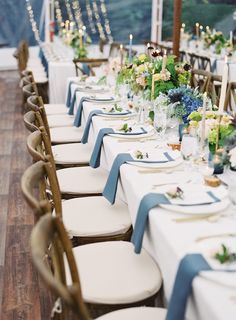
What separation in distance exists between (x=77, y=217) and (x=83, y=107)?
1865 mm

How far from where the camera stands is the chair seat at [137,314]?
186 centimetres

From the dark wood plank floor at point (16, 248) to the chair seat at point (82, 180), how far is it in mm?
559

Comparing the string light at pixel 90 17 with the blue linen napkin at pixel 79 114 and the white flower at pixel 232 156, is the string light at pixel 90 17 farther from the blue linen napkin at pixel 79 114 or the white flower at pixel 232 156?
the white flower at pixel 232 156

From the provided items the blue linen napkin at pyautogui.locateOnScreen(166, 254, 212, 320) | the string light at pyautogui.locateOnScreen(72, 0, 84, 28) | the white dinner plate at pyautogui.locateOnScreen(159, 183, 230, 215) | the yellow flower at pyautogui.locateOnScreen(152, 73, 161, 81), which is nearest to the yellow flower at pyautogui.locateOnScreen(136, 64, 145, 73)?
the yellow flower at pyautogui.locateOnScreen(152, 73, 161, 81)

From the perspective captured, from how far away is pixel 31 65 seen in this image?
1000cm

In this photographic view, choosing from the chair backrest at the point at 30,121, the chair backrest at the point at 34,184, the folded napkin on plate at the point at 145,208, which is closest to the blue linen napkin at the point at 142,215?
the folded napkin on plate at the point at 145,208

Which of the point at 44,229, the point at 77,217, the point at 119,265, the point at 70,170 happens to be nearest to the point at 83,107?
the point at 70,170

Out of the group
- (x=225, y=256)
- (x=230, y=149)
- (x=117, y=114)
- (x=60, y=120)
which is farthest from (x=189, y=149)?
(x=60, y=120)

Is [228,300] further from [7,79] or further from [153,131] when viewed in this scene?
[7,79]

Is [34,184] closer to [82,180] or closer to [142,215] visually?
[142,215]

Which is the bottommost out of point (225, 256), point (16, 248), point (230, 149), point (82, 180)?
point (16, 248)

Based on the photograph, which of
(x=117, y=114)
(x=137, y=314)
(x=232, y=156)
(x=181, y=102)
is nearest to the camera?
(x=137, y=314)

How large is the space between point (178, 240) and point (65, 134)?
2.85 meters

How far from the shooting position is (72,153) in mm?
3914
